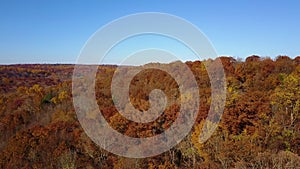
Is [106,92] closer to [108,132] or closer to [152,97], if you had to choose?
[152,97]

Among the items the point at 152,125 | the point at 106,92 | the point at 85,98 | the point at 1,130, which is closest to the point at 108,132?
the point at 152,125

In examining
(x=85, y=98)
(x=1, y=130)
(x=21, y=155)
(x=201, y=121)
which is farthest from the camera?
(x=1, y=130)

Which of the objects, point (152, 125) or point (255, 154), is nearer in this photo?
point (255, 154)

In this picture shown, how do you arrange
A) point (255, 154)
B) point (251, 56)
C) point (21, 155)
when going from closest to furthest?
point (255, 154), point (21, 155), point (251, 56)

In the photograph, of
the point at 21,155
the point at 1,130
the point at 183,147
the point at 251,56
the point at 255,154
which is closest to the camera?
the point at 255,154

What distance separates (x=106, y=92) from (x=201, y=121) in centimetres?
2590

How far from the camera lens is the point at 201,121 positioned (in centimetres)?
2714

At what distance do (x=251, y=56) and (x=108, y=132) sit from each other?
44155 mm

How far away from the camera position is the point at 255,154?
16.2m

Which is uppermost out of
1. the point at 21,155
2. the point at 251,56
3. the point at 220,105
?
the point at 251,56

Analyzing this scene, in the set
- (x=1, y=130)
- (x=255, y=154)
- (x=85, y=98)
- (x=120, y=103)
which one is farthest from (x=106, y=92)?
(x=255, y=154)

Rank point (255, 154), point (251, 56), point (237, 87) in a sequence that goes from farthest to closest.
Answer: point (251, 56), point (237, 87), point (255, 154)

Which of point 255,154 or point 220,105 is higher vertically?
point 220,105

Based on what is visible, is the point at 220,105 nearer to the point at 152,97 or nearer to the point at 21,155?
the point at 152,97
